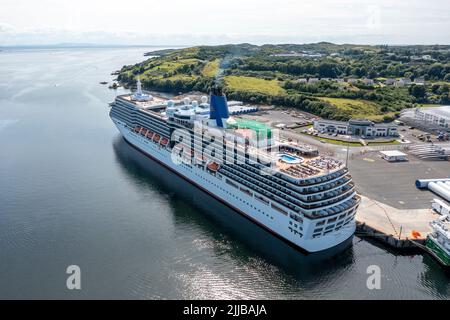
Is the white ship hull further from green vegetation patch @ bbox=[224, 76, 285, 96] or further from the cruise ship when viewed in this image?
green vegetation patch @ bbox=[224, 76, 285, 96]

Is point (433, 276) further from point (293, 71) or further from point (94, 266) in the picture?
point (293, 71)

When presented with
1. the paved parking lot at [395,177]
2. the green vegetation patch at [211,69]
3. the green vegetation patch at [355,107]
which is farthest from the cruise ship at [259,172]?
the green vegetation patch at [211,69]

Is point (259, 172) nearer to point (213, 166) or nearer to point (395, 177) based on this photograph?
point (213, 166)

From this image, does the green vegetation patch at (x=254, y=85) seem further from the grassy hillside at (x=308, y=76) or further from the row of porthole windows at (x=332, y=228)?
the row of porthole windows at (x=332, y=228)

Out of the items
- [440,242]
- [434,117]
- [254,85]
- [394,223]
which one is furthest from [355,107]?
[440,242]

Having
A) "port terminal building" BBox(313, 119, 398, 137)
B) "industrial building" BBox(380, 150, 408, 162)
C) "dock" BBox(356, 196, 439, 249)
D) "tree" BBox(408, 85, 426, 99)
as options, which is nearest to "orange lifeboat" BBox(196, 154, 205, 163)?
"dock" BBox(356, 196, 439, 249)

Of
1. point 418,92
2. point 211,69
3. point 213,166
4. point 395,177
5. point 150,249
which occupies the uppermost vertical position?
point 211,69
